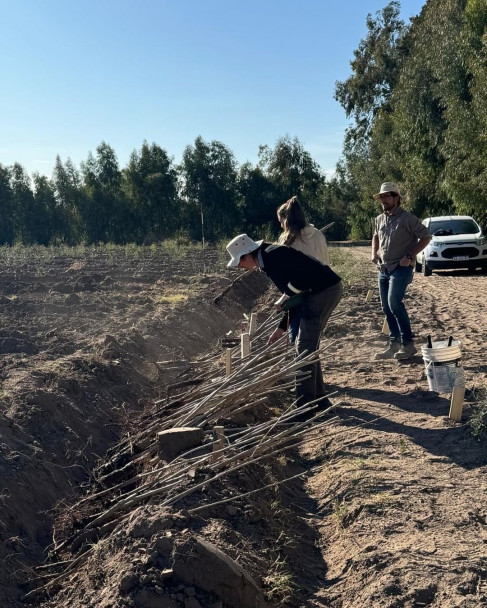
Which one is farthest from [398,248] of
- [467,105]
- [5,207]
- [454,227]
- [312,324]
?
[5,207]

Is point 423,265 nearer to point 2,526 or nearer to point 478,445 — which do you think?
point 478,445

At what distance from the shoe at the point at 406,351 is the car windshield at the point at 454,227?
32.9ft

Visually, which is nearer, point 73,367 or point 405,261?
point 405,261

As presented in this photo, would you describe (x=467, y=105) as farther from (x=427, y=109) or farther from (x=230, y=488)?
(x=230, y=488)

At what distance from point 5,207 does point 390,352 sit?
3549 centimetres

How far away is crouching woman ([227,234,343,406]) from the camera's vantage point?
468cm

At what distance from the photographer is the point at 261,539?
129 inches

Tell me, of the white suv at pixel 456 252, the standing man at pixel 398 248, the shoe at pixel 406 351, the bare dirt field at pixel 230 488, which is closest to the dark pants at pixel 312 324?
the bare dirt field at pixel 230 488

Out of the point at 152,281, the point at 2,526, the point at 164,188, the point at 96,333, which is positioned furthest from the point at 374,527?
the point at 164,188

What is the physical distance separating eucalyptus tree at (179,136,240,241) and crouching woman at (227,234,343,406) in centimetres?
3277

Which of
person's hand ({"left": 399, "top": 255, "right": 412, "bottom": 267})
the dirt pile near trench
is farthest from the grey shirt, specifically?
the dirt pile near trench

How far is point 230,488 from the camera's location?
3598 millimetres

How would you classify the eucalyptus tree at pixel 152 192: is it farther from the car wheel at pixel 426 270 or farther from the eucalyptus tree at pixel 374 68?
the car wheel at pixel 426 270

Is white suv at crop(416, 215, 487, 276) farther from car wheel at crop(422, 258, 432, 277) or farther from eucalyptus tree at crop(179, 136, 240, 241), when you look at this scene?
eucalyptus tree at crop(179, 136, 240, 241)
